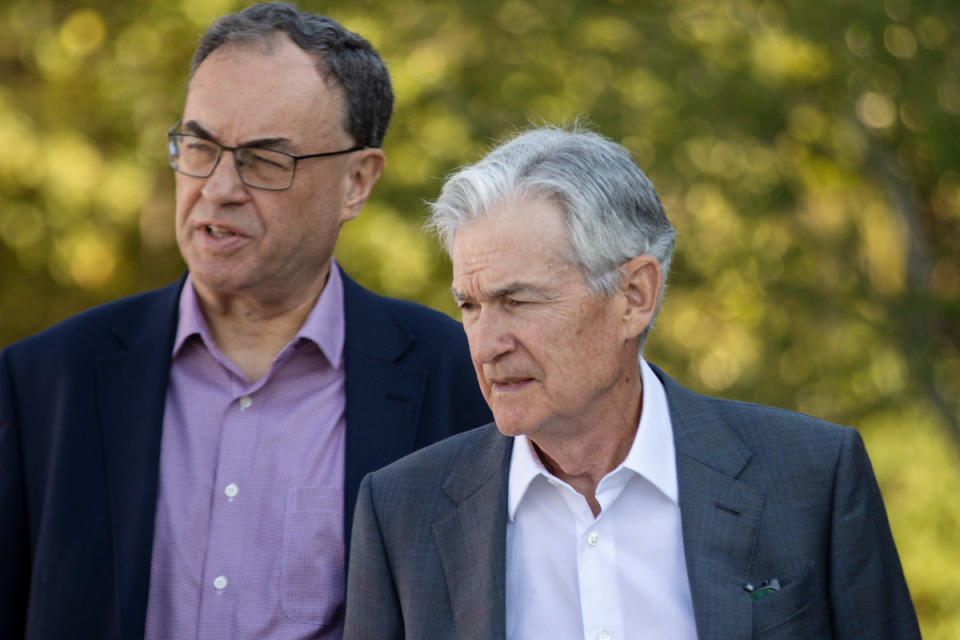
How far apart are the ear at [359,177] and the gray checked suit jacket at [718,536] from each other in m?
0.75

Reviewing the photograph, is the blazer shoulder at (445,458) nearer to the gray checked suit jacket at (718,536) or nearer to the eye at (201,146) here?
the gray checked suit jacket at (718,536)

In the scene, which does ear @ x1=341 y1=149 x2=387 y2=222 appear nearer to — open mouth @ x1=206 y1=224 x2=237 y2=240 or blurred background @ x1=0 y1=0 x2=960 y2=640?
open mouth @ x1=206 y1=224 x2=237 y2=240

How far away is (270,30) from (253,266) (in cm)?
58

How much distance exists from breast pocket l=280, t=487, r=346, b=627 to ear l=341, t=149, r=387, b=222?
726mm

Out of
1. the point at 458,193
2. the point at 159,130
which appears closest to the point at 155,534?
the point at 458,193

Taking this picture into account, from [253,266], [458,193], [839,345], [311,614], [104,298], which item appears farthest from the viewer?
[104,298]

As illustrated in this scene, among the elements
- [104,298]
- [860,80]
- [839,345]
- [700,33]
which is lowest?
[839,345]

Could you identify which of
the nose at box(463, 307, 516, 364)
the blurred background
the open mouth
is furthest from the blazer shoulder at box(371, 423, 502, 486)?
the blurred background

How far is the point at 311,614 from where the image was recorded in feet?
8.95

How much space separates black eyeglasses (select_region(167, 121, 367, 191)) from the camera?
9.45 feet

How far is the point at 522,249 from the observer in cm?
238

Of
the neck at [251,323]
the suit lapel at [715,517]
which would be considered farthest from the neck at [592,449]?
the neck at [251,323]

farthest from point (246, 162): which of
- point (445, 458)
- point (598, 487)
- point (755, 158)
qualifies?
point (755, 158)

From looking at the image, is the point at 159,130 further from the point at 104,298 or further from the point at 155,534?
the point at 155,534
